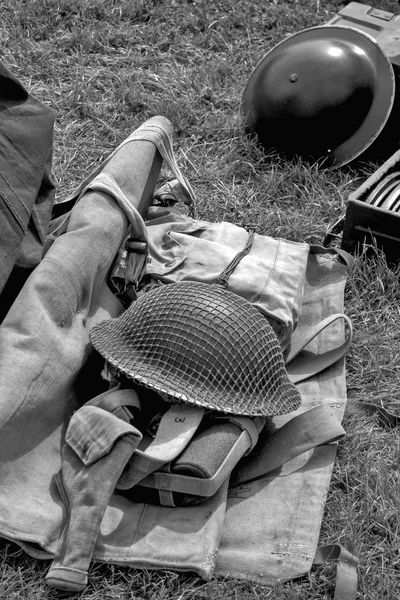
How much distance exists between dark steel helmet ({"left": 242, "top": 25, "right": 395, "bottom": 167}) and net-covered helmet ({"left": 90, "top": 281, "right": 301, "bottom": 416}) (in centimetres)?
212

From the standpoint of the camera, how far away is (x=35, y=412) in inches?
109

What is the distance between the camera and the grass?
2688mm

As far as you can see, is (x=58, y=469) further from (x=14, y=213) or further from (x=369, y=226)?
(x=369, y=226)

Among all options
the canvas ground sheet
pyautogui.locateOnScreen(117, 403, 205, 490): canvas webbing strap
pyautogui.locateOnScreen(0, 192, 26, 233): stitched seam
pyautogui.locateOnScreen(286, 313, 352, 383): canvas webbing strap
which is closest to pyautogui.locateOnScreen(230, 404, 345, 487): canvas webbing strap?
the canvas ground sheet

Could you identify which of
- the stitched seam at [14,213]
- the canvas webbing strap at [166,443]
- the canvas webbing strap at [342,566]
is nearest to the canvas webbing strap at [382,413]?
the canvas webbing strap at [342,566]

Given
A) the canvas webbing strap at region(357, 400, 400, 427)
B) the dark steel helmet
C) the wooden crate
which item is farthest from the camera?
the dark steel helmet

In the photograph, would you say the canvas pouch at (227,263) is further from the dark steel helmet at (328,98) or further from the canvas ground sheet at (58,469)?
the dark steel helmet at (328,98)

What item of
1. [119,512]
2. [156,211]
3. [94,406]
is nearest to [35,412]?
[94,406]

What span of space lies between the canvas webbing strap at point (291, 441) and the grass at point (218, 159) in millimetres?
209

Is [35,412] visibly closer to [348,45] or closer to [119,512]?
[119,512]

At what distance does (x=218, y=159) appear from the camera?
513 cm

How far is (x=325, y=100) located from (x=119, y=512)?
3054 mm

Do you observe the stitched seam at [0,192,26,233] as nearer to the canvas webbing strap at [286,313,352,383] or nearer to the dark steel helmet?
the canvas webbing strap at [286,313,352,383]

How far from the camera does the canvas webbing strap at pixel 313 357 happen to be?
11.5 ft
